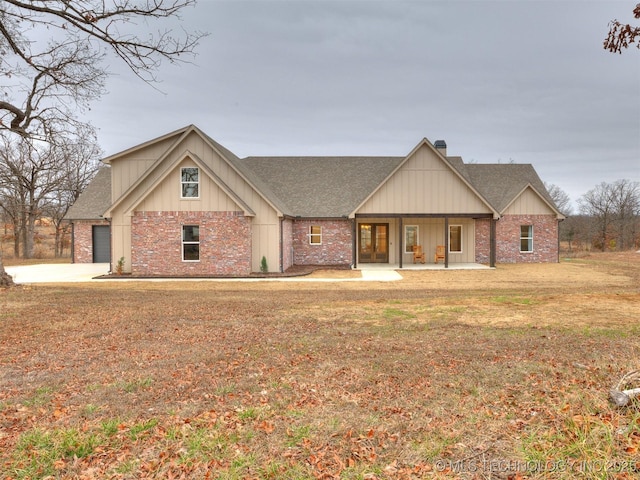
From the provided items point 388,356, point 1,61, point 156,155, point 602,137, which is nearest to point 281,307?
point 388,356

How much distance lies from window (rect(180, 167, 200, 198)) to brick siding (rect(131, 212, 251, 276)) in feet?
Answer: 3.12

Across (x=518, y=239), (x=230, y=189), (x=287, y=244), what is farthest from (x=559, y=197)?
(x=230, y=189)

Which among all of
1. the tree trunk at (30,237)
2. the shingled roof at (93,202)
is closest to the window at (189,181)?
the shingled roof at (93,202)

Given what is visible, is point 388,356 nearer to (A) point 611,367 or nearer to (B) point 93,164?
(A) point 611,367

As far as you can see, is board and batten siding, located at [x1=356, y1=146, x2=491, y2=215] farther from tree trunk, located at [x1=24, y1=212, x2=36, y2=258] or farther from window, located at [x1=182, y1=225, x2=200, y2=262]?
tree trunk, located at [x1=24, y1=212, x2=36, y2=258]

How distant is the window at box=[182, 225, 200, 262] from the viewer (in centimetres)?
1780

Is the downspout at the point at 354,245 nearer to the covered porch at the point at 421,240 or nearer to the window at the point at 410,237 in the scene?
the covered porch at the point at 421,240

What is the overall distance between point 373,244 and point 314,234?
3.76 m

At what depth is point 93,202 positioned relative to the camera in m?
24.5

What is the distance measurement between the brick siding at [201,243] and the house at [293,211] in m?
0.05

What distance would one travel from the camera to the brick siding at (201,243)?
17.6 meters

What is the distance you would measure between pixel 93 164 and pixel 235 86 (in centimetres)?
1999

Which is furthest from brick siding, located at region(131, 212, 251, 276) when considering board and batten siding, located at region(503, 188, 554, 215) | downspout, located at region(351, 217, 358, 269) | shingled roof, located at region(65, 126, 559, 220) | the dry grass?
board and batten siding, located at region(503, 188, 554, 215)

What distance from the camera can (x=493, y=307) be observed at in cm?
951
